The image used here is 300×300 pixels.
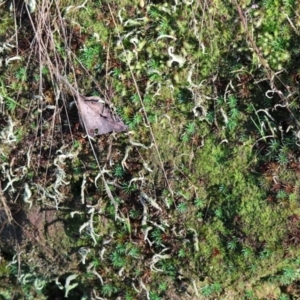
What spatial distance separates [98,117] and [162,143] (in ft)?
1.43

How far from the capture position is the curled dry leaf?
3504 mm

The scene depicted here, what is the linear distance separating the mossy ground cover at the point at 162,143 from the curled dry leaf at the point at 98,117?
5 cm

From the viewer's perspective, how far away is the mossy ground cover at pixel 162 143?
3342 millimetres

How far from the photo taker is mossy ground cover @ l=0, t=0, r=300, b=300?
132 inches

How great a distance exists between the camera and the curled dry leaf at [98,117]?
138 inches

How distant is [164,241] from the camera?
3492mm

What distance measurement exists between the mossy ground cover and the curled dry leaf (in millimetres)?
51

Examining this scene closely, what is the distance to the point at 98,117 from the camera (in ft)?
11.5

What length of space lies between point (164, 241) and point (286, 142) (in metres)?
0.97

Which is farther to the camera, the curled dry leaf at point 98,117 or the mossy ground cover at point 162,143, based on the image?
the curled dry leaf at point 98,117

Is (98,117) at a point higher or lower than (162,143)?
higher

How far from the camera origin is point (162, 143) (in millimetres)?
3508

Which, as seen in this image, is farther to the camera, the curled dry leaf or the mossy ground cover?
the curled dry leaf

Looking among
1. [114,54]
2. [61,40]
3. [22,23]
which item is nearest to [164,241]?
[114,54]
